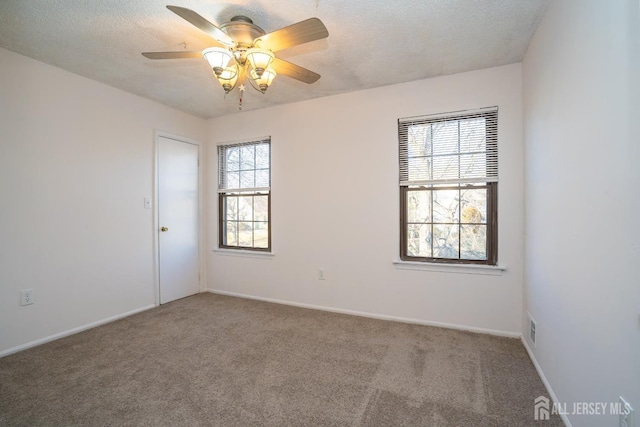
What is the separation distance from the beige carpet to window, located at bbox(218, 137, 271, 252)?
50.8 inches

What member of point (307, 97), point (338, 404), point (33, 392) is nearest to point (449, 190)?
point (307, 97)

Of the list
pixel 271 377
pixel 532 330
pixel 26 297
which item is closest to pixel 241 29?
pixel 271 377

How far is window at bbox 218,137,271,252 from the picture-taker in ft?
12.3

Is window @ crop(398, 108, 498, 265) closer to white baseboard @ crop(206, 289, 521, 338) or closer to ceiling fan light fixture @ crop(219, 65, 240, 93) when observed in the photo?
white baseboard @ crop(206, 289, 521, 338)

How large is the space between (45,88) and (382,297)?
3.79 meters

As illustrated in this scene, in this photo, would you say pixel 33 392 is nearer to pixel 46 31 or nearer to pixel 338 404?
pixel 338 404

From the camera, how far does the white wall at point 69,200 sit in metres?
2.34

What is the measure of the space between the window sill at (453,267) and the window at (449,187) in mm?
65

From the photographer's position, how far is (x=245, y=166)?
3893mm

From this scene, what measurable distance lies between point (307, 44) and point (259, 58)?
727 mm

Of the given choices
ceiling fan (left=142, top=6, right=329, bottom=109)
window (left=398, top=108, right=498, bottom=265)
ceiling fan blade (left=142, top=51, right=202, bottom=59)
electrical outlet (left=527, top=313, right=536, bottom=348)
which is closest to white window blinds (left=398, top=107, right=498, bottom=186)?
window (left=398, top=108, right=498, bottom=265)

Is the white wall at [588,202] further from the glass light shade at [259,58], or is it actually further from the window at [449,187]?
the glass light shade at [259,58]

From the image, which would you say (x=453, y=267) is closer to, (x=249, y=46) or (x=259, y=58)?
(x=259, y=58)

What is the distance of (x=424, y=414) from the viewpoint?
63.7 inches
